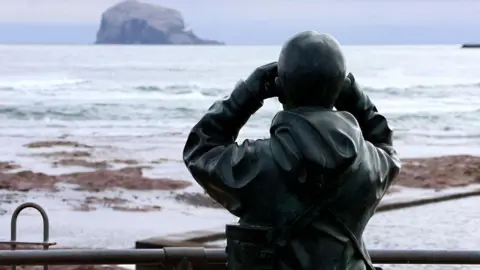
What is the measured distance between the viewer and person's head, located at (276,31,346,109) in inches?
99.3

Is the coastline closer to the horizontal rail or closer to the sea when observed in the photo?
the sea

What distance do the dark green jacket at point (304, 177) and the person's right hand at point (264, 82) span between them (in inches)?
4.9

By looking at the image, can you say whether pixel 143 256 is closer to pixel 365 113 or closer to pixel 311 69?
pixel 365 113

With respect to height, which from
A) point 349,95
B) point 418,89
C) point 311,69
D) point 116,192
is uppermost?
point 311,69

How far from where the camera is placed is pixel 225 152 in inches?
103

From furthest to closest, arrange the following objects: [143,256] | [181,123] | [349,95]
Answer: [181,123] → [143,256] → [349,95]

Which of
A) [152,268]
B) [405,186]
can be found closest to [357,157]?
[152,268]

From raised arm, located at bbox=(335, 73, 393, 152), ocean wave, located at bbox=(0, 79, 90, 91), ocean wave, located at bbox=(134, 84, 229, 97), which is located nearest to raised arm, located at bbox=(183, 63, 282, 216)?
raised arm, located at bbox=(335, 73, 393, 152)

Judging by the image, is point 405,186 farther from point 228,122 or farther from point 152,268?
point 228,122

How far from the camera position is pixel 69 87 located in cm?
6006

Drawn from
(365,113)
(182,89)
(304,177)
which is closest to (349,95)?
(365,113)

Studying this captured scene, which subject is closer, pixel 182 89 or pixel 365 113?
pixel 365 113

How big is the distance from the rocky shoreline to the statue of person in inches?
541

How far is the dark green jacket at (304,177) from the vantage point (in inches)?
97.8
